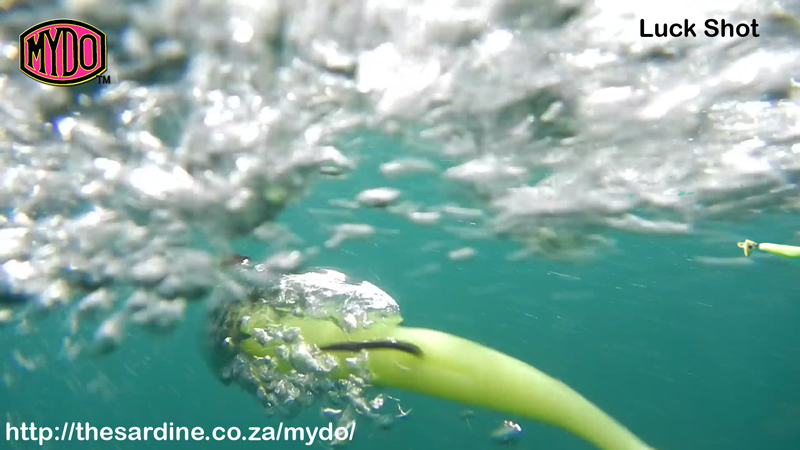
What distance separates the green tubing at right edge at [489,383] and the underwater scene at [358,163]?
3 cm

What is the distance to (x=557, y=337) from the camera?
133 ft

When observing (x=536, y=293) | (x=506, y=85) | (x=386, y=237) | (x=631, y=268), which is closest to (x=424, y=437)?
(x=536, y=293)

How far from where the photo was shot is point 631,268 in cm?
1869

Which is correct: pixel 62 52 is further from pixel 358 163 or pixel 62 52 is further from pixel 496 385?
pixel 496 385

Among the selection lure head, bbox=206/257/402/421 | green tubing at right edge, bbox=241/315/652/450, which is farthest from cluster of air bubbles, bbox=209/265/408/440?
green tubing at right edge, bbox=241/315/652/450

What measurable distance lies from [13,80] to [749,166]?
36.2 ft

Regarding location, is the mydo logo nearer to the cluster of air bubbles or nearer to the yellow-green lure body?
the cluster of air bubbles

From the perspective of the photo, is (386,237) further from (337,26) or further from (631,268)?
(631,268)

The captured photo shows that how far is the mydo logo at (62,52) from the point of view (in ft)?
14.2

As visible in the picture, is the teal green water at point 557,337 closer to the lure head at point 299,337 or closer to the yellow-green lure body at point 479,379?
the lure head at point 299,337

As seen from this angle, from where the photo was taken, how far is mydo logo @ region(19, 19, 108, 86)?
4.34 metres

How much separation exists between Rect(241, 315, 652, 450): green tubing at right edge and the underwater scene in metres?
0.03

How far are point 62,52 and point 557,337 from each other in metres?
41.2

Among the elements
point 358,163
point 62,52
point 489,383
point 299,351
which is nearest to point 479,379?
point 489,383
